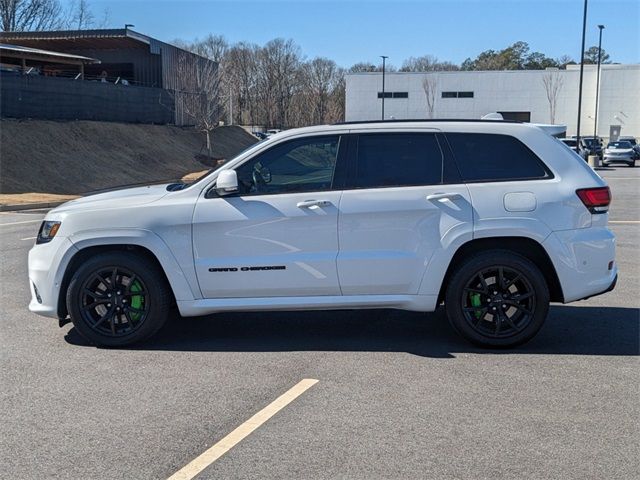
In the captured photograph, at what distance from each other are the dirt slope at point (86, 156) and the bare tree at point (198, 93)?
334 cm

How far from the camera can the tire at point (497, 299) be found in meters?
5.70

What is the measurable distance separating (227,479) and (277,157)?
120 inches

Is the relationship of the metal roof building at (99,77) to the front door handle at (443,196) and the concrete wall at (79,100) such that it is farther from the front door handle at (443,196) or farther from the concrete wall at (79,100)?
the front door handle at (443,196)

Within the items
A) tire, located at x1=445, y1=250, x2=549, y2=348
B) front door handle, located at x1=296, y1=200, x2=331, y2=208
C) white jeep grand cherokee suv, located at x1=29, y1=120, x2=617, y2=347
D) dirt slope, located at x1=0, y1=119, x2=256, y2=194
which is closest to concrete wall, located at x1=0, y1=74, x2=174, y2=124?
dirt slope, located at x1=0, y1=119, x2=256, y2=194

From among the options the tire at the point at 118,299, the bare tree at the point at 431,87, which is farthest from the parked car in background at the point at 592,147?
the tire at the point at 118,299

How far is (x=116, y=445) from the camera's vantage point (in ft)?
13.3

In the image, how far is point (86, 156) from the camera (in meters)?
29.5

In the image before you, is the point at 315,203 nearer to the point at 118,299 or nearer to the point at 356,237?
the point at 356,237

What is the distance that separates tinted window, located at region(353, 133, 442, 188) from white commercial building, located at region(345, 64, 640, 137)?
6734cm

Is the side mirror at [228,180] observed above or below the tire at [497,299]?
above

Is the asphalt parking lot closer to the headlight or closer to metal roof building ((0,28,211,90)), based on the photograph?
the headlight

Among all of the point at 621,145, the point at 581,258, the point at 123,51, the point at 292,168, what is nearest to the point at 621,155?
the point at 621,145

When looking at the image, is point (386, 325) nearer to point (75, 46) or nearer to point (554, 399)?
point (554, 399)

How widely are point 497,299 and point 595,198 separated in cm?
118
